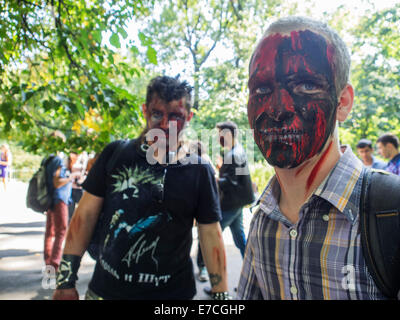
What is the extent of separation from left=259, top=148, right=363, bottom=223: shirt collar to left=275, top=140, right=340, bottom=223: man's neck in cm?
3

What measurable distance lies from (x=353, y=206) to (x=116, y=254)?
122cm

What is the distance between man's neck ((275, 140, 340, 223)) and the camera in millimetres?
1050

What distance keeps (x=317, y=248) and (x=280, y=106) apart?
19.7 inches

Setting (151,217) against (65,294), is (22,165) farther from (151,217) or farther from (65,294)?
(151,217)

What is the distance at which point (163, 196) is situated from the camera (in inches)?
64.7

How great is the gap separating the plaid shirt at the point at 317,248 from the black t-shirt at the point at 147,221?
0.56 m

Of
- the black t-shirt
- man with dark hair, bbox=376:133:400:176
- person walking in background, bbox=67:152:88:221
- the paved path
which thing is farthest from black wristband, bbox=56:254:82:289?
man with dark hair, bbox=376:133:400:176

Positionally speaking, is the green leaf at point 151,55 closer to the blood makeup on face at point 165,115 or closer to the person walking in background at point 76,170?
the blood makeup on face at point 165,115

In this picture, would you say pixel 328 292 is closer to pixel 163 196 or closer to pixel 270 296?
pixel 270 296

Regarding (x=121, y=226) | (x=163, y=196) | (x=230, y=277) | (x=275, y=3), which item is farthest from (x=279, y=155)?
(x=275, y=3)

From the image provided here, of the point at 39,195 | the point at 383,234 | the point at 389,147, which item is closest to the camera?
the point at 383,234

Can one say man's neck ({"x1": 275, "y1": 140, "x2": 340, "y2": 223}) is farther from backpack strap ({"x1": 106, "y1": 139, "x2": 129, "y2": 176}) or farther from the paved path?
the paved path

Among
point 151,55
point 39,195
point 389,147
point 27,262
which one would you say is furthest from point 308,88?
point 27,262

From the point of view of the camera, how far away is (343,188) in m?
0.96
